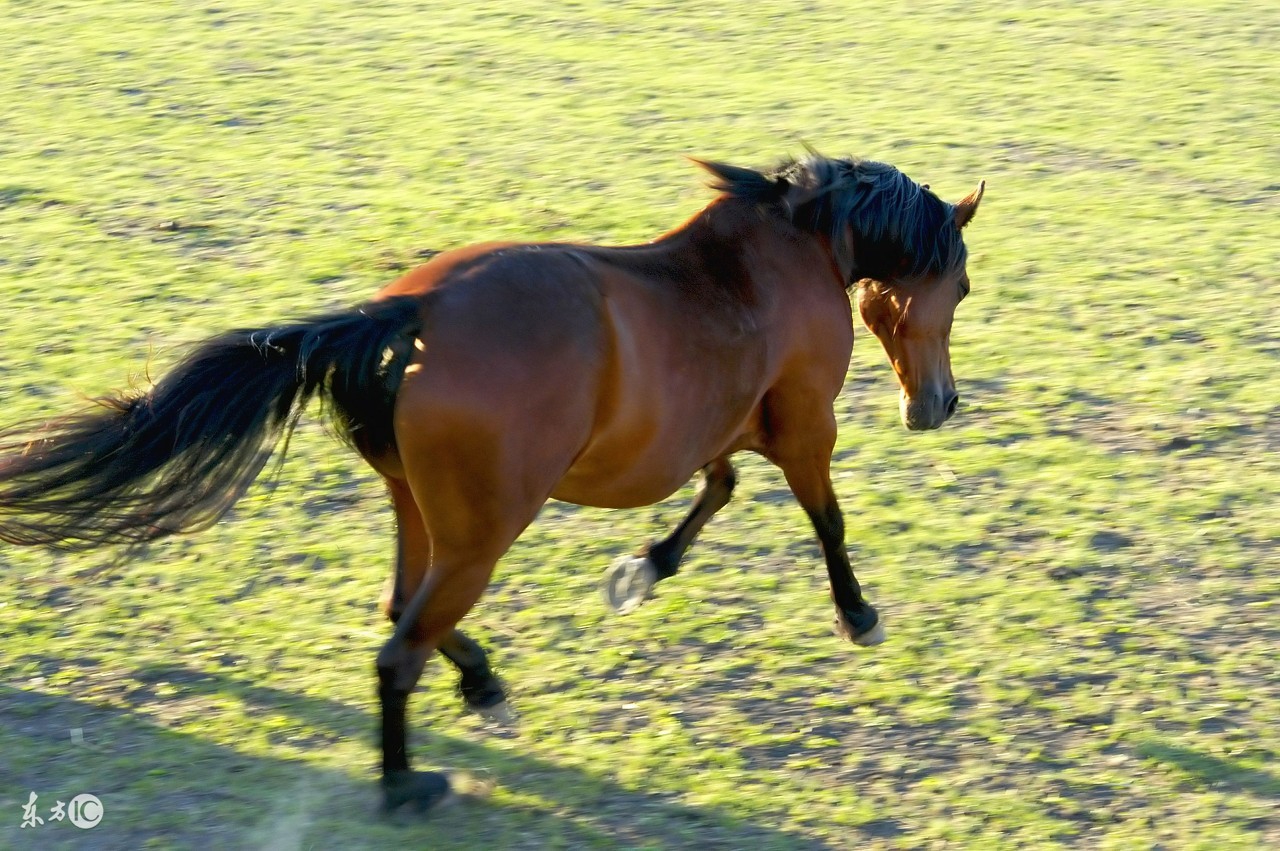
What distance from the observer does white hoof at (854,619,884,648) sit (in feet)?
15.4

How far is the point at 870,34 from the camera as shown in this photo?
12.3 meters

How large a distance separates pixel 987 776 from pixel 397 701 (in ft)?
5.16

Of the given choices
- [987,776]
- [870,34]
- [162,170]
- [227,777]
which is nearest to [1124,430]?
[987,776]

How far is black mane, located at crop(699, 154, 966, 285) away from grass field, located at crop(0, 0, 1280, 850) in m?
1.14

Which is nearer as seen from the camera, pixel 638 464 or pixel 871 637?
pixel 638 464

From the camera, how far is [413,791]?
3.85 meters

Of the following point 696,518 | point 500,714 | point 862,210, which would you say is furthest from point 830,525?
point 500,714

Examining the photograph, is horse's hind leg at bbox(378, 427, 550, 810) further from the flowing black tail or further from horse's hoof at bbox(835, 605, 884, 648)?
horse's hoof at bbox(835, 605, 884, 648)

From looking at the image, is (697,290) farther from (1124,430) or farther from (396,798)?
(1124,430)

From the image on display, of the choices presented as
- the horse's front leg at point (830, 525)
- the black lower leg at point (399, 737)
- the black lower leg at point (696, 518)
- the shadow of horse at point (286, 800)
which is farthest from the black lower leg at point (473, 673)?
the horse's front leg at point (830, 525)

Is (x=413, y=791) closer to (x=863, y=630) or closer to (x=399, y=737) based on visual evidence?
(x=399, y=737)

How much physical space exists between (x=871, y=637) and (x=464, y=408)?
1.74 meters

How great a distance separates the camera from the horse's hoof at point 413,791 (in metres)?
3.85

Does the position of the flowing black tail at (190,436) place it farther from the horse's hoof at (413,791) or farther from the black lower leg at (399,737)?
the horse's hoof at (413,791)
